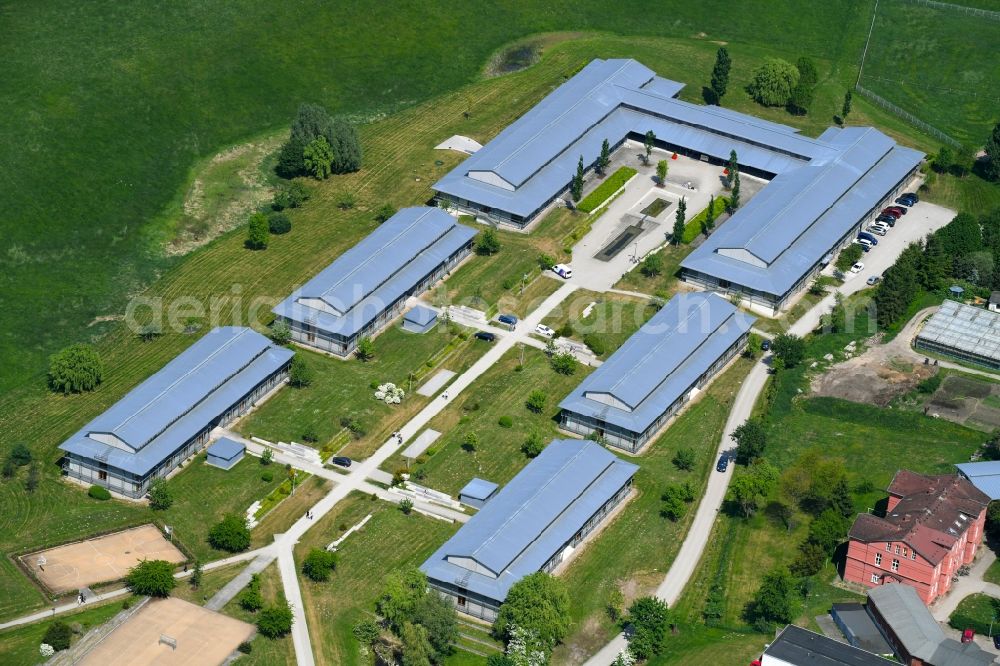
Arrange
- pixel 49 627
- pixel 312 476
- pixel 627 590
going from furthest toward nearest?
1. pixel 312 476
2. pixel 627 590
3. pixel 49 627

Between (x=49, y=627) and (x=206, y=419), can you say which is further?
(x=206, y=419)

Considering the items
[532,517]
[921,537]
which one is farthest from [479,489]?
[921,537]

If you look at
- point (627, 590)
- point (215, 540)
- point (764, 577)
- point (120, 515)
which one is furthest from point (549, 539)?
point (120, 515)

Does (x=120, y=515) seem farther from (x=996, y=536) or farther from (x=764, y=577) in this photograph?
(x=996, y=536)

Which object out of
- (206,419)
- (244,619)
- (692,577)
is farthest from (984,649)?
(206,419)

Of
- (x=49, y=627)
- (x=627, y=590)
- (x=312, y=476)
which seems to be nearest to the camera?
(x=49, y=627)

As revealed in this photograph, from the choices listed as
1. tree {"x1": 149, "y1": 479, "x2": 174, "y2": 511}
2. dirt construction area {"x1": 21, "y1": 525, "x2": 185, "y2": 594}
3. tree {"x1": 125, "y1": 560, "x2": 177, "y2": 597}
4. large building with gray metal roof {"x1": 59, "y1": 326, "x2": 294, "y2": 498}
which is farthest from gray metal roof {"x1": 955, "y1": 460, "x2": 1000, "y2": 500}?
tree {"x1": 149, "y1": 479, "x2": 174, "y2": 511}

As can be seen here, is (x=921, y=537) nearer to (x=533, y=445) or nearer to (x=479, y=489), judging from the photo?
(x=533, y=445)
